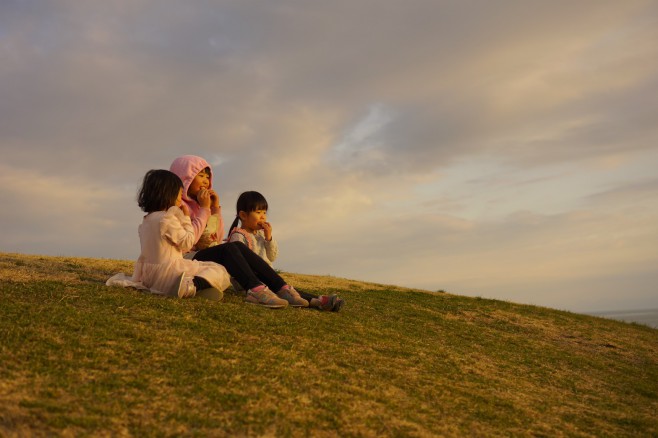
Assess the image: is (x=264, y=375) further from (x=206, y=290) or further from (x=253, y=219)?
(x=253, y=219)

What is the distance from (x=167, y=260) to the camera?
26.7ft

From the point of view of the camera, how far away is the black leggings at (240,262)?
28.1 feet

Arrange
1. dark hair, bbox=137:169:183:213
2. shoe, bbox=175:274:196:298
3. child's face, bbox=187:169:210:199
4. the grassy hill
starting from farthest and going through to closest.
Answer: child's face, bbox=187:169:210:199, shoe, bbox=175:274:196:298, dark hair, bbox=137:169:183:213, the grassy hill

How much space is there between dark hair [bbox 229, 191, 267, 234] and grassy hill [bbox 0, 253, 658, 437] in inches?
56.9

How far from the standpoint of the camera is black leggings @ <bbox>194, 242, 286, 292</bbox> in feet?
28.1

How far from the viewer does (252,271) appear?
8.85 meters

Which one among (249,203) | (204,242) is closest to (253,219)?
(249,203)

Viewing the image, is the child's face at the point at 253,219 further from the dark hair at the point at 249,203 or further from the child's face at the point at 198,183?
the child's face at the point at 198,183

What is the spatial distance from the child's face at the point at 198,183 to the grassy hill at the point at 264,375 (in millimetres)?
1848

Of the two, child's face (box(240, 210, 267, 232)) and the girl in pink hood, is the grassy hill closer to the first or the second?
the girl in pink hood

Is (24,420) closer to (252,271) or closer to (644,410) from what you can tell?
(252,271)

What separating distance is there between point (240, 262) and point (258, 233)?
1309mm

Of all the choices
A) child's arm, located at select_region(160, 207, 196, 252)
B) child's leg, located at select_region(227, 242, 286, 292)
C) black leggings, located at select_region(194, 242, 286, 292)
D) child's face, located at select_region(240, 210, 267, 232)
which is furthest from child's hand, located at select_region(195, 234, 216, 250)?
child's arm, located at select_region(160, 207, 196, 252)

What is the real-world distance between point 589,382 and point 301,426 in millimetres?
5890
